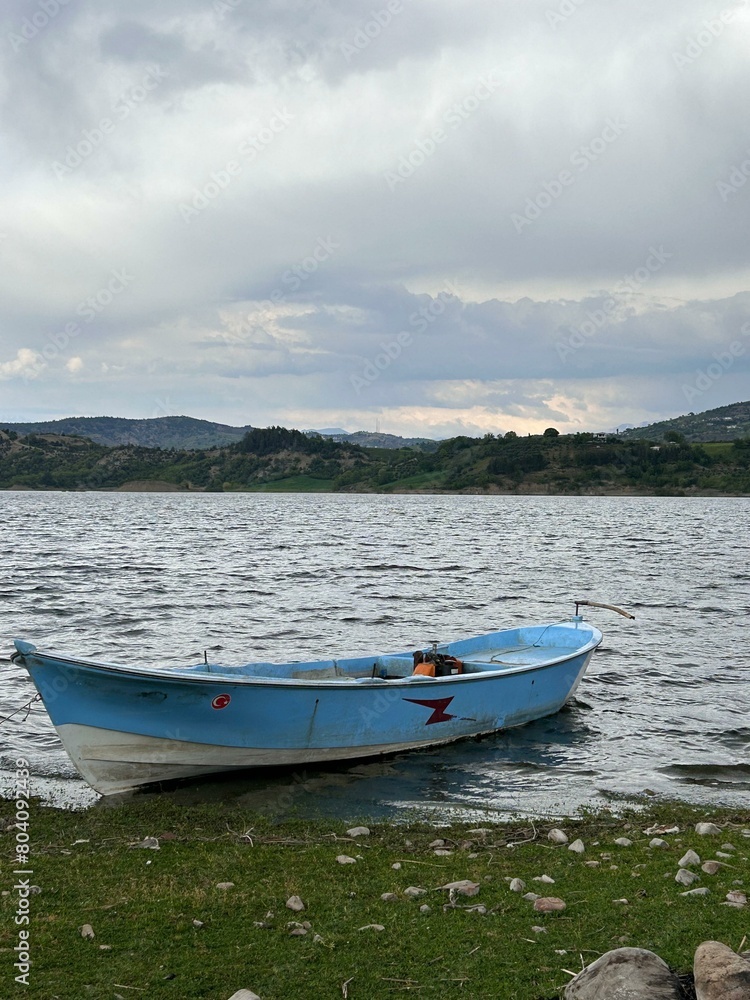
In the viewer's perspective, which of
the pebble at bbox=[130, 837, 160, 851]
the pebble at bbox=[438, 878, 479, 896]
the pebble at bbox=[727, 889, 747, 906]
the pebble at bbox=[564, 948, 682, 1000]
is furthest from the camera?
the pebble at bbox=[130, 837, 160, 851]

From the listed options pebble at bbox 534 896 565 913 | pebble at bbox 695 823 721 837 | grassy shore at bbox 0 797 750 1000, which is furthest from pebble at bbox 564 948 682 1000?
A: pebble at bbox 695 823 721 837

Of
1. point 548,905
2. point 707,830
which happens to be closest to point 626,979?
point 548,905

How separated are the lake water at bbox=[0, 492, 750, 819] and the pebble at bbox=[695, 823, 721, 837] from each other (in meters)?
2.42

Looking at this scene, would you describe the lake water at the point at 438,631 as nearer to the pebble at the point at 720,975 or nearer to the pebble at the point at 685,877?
the pebble at the point at 685,877

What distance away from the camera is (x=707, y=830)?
426 inches

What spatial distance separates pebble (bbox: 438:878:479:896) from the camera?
8202 mm

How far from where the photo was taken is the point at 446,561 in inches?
2277

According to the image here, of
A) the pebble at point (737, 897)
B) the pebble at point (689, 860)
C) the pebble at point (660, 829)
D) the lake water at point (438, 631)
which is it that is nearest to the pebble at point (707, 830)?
the pebble at point (660, 829)

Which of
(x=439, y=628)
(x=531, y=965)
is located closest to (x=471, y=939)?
(x=531, y=965)

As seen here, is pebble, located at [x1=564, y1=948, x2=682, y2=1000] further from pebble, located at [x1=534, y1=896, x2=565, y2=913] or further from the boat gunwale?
the boat gunwale

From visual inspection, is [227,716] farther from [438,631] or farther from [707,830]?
[438,631]

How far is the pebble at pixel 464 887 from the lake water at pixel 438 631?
4.31 meters

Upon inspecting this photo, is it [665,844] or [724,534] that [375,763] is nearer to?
[665,844]

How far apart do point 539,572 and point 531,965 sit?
4401cm
